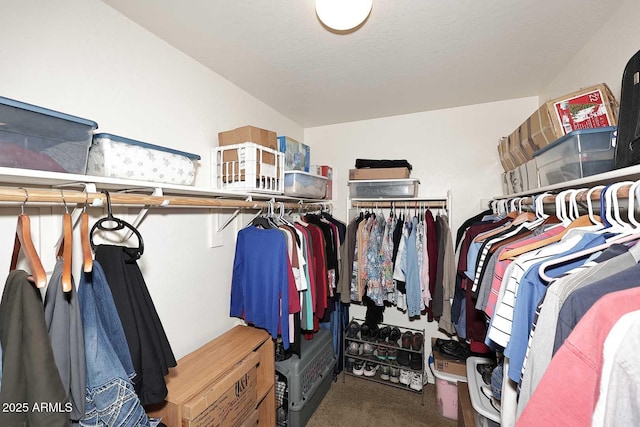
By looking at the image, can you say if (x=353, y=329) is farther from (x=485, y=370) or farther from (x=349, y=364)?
(x=485, y=370)

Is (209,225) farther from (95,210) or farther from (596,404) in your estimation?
(596,404)

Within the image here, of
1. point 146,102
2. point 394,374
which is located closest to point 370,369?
point 394,374

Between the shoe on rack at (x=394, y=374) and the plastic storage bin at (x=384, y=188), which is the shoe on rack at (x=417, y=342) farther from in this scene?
the plastic storage bin at (x=384, y=188)

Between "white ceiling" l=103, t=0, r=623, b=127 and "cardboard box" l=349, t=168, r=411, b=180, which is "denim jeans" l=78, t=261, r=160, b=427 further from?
"cardboard box" l=349, t=168, r=411, b=180

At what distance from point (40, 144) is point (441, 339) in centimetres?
284

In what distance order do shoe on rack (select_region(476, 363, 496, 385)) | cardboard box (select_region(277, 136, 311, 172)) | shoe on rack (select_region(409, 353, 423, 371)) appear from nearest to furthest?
shoe on rack (select_region(476, 363, 496, 385)) → cardboard box (select_region(277, 136, 311, 172)) → shoe on rack (select_region(409, 353, 423, 371))

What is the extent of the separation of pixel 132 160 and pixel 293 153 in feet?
4.08

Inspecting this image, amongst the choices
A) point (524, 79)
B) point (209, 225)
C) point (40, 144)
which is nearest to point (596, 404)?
point (40, 144)

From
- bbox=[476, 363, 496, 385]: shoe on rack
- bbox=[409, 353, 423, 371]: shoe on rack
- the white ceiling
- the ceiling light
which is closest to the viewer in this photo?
the ceiling light

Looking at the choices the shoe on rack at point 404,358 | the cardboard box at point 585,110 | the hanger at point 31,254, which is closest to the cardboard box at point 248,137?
the hanger at point 31,254

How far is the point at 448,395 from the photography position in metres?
2.14

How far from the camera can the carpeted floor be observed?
204 centimetres

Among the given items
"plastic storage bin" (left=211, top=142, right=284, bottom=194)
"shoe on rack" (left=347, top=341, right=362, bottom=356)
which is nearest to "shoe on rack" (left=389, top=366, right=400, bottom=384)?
"shoe on rack" (left=347, top=341, right=362, bottom=356)

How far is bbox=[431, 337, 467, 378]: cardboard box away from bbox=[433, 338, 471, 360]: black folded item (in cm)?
4
